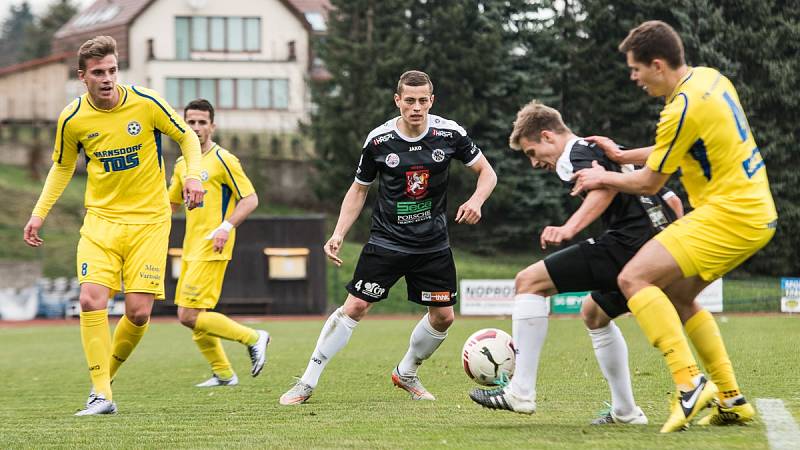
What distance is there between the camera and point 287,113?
178 ft

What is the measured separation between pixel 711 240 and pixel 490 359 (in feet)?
7.08

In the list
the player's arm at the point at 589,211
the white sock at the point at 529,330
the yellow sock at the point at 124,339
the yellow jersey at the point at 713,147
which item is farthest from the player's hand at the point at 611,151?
the yellow sock at the point at 124,339

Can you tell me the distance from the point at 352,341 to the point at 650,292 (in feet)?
37.9

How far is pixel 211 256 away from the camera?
33.0 feet

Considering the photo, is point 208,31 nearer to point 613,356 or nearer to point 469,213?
point 469,213

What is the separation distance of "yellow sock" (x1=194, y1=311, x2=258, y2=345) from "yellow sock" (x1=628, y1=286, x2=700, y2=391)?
4.95 m

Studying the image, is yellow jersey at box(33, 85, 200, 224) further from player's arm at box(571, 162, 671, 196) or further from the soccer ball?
player's arm at box(571, 162, 671, 196)

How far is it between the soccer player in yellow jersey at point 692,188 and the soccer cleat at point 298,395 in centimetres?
312

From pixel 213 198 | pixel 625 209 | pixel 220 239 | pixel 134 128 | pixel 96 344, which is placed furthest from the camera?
pixel 213 198


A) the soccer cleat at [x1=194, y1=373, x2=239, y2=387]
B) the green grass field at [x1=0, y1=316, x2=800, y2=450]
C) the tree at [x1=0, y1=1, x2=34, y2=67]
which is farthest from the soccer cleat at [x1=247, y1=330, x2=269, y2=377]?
the tree at [x1=0, y1=1, x2=34, y2=67]

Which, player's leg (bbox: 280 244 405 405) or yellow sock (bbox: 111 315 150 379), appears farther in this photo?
yellow sock (bbox: 111 315 150 379)

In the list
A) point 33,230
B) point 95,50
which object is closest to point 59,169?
point 33,230

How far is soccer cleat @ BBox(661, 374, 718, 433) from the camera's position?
5.57m

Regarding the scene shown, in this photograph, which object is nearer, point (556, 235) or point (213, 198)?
point (556, 235)
